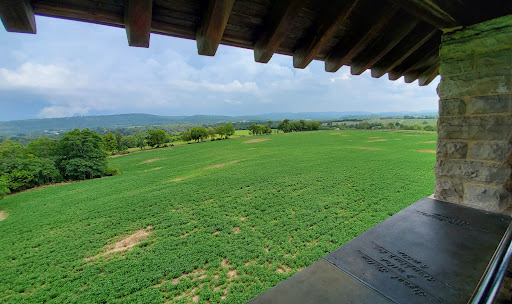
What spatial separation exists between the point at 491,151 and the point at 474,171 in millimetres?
273

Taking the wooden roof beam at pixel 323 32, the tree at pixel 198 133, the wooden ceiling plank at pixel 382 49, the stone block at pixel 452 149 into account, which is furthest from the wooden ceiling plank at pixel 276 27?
the tree at pixel 198 133

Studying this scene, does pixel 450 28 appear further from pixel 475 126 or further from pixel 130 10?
pixel 130 10

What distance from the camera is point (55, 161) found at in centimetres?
2634

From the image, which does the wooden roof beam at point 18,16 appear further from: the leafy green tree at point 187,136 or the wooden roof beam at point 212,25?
the leafy green tree at point 187,136

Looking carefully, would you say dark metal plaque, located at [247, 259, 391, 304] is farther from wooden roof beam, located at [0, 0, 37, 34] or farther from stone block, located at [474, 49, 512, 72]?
stone block, located at [474, 49, 512, 72]

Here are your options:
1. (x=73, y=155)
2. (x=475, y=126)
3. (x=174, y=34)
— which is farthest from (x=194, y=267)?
(x=73, y=155)

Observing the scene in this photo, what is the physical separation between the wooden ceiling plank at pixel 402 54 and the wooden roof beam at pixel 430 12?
0.23 metres

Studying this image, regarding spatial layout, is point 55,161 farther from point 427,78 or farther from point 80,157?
point 427,78

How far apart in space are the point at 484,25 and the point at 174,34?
332 cm

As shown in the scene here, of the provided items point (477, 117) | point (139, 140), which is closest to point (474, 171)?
point (477, 117)

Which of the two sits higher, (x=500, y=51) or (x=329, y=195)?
(x=500, y=51)

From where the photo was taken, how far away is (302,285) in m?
1.30

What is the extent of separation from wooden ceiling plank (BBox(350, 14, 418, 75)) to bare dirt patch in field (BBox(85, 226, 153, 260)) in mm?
10297

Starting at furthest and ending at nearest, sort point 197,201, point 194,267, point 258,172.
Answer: point 258,172 < point 197,201 < point 194,267
